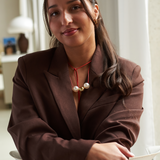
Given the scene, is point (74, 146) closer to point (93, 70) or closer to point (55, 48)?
point (93, 70)

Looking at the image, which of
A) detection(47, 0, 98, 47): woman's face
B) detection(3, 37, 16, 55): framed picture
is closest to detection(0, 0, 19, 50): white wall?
detection(3, 37, 16, 55): framed picture

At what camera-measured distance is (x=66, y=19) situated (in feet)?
3.56

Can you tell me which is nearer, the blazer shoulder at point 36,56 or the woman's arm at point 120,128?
the woman's arm at point 120,128

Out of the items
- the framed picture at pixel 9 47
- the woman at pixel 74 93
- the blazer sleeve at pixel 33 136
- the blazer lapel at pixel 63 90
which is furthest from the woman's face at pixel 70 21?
the framed picture at pixel 9 47

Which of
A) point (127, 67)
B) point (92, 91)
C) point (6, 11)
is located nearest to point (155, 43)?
point (127, 67)

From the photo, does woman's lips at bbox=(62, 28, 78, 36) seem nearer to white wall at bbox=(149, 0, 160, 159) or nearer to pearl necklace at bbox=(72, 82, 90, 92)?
pearl necklace at bbox=(72, 82, 90, 92)

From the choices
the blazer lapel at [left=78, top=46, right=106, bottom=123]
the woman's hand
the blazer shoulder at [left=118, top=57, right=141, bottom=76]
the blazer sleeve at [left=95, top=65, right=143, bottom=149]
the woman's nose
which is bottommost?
the woman's hand

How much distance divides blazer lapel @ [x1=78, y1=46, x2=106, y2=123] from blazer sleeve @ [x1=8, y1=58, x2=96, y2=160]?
0.17 meters

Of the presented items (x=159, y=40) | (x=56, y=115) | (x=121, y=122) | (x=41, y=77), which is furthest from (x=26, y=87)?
(x=159, y=40)

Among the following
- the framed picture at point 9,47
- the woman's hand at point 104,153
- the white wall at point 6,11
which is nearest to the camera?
the woman's hand at point 104,153

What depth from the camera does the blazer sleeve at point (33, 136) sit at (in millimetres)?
976

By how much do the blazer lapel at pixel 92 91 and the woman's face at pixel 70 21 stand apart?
15 cm

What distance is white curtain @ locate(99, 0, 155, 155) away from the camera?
1463 millimetres

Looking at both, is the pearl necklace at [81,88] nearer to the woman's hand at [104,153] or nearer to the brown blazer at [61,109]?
the brown blazer at [61,109]
